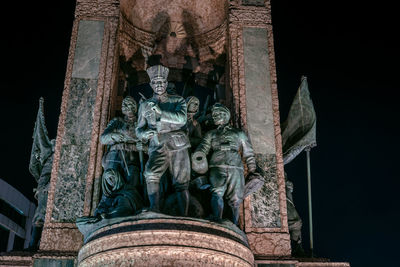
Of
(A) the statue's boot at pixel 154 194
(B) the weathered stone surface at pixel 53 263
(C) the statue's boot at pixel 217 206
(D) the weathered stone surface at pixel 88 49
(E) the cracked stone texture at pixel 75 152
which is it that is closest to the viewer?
(A) the statue's boot at pixel 154 194

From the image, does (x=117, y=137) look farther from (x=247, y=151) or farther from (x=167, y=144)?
(x=247, y=151)

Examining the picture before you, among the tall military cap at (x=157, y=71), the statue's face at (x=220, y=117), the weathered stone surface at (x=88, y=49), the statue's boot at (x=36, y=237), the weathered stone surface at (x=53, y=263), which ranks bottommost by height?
the weathered stone surface at (x=53, y=263)

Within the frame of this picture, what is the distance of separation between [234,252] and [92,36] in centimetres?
702

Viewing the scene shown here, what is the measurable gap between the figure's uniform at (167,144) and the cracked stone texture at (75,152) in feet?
6.32

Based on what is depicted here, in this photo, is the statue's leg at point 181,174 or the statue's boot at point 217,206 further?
the statue's boot at point 217,206

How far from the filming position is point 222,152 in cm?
1169

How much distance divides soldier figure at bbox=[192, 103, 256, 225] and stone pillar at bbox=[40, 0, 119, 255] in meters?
2.55

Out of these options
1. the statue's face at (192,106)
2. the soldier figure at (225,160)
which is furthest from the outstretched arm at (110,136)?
the soldier figure at (225,160)

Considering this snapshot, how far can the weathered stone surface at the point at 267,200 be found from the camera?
12.1 m

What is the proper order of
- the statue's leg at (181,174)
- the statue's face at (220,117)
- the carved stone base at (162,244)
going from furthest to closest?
the statue's face at (220,117) → the statue's leg at (181,174) → the carved stone base at (162,244)

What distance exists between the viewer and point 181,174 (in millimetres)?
10984

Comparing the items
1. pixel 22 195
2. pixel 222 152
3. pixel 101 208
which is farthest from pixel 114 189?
pixel 22 195

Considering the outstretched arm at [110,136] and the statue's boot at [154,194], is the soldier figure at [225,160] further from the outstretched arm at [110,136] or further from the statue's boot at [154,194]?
the outstretched arm at [110,136]

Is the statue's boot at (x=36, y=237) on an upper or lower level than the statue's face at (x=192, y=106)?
lower
